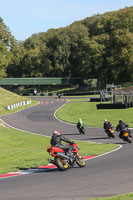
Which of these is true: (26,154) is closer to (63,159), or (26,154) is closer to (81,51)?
(63,159)

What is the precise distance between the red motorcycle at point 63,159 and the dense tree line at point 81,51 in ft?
237

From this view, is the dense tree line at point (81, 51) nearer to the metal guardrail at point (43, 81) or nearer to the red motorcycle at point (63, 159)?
the metal guardrail at point (43, 81)

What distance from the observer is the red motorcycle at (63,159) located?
15.0 m

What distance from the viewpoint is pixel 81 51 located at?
122312 mm

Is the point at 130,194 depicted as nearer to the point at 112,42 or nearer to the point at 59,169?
the point at 59,169

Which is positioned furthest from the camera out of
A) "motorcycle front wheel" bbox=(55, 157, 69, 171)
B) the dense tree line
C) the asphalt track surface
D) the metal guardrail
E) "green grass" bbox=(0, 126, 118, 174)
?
the metal guardrail

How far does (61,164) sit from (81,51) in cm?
10912

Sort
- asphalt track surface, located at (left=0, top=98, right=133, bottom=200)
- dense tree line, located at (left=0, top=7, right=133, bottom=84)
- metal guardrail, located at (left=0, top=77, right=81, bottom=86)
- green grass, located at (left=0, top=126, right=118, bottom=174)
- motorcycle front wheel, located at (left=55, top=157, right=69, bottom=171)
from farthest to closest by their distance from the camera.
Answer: metal guardrail, located at (left=0, top=77, right=81, bottom=86) < dense tree line, located at (left=0, top=7, right=133, bottom=84) < green grass, located at (left=0, top=126, right=118, bottom=174) < motorcycle front wheel, located at (left=55, top=157, right=69, bottom=171) < asphalt track surface, located at (left=0, top=98, right=133, bottom=200)

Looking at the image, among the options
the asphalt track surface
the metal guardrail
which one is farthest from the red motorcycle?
the metal guardrail

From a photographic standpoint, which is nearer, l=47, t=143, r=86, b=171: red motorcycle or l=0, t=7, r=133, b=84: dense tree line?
l=47, t=143, r=86, b=171: red motorcycle

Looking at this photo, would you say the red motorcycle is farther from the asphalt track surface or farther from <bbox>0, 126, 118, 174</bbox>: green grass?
<bbox>0, 126, 118, 174</bbox>: green grass

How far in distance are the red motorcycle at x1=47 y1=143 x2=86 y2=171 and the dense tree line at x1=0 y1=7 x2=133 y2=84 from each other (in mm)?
72336

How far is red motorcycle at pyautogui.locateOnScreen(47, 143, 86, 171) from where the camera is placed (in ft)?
49.2

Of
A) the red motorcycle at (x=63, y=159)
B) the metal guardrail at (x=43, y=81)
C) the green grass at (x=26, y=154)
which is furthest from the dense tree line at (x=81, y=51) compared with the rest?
the red motorcycle at (x=63, y=159)
